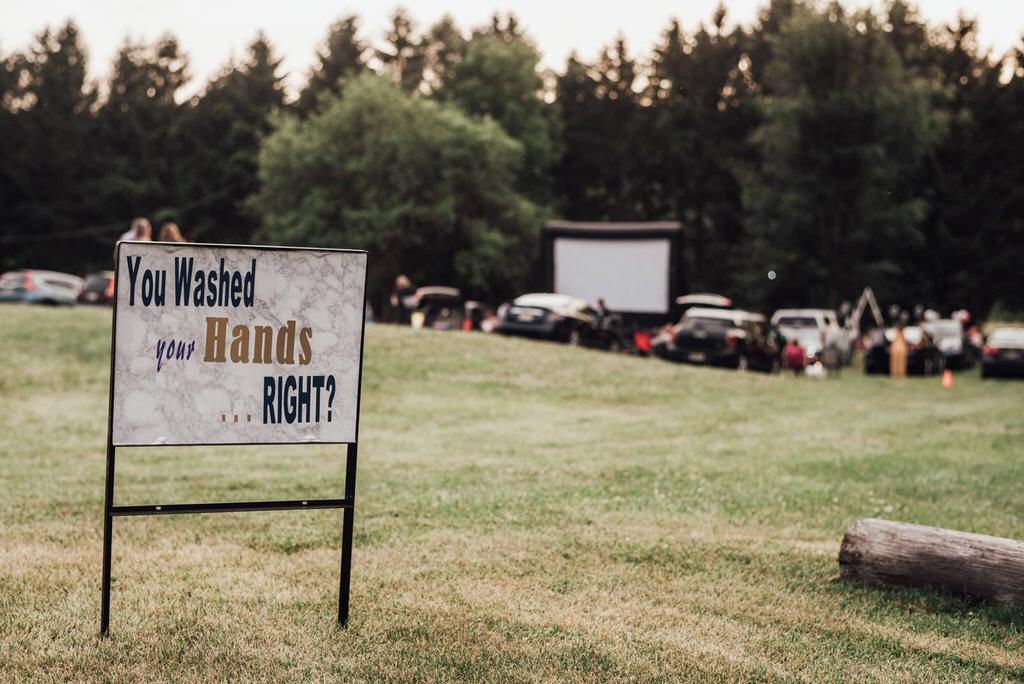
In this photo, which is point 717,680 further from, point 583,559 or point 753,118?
point 753,118

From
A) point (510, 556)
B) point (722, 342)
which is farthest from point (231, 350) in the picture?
point (722, 342)

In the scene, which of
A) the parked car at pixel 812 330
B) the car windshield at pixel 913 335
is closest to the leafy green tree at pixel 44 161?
the parked car at pixel 812 330

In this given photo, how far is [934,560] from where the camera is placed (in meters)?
6.05

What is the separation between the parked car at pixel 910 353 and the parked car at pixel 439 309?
1251cm

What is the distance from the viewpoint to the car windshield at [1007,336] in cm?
3197

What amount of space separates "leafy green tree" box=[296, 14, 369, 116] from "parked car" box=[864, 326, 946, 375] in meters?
42.0

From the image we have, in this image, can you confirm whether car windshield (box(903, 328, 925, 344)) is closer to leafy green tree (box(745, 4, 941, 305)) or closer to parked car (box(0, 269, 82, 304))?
leafy green tree (box(745, 4, 941, 305))

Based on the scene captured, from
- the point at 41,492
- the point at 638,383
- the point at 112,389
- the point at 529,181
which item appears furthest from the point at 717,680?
the point at 529,181

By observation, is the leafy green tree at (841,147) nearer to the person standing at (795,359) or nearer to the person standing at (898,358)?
the person standing at (898,358)

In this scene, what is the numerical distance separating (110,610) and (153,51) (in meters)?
67.8

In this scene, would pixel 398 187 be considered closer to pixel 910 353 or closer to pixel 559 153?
pixel 559 153

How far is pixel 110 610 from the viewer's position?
17.2ft

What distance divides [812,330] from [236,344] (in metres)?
35.0

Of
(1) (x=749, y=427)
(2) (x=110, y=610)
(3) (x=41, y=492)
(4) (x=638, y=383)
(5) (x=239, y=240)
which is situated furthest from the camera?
(5) (x=239, y=240)
